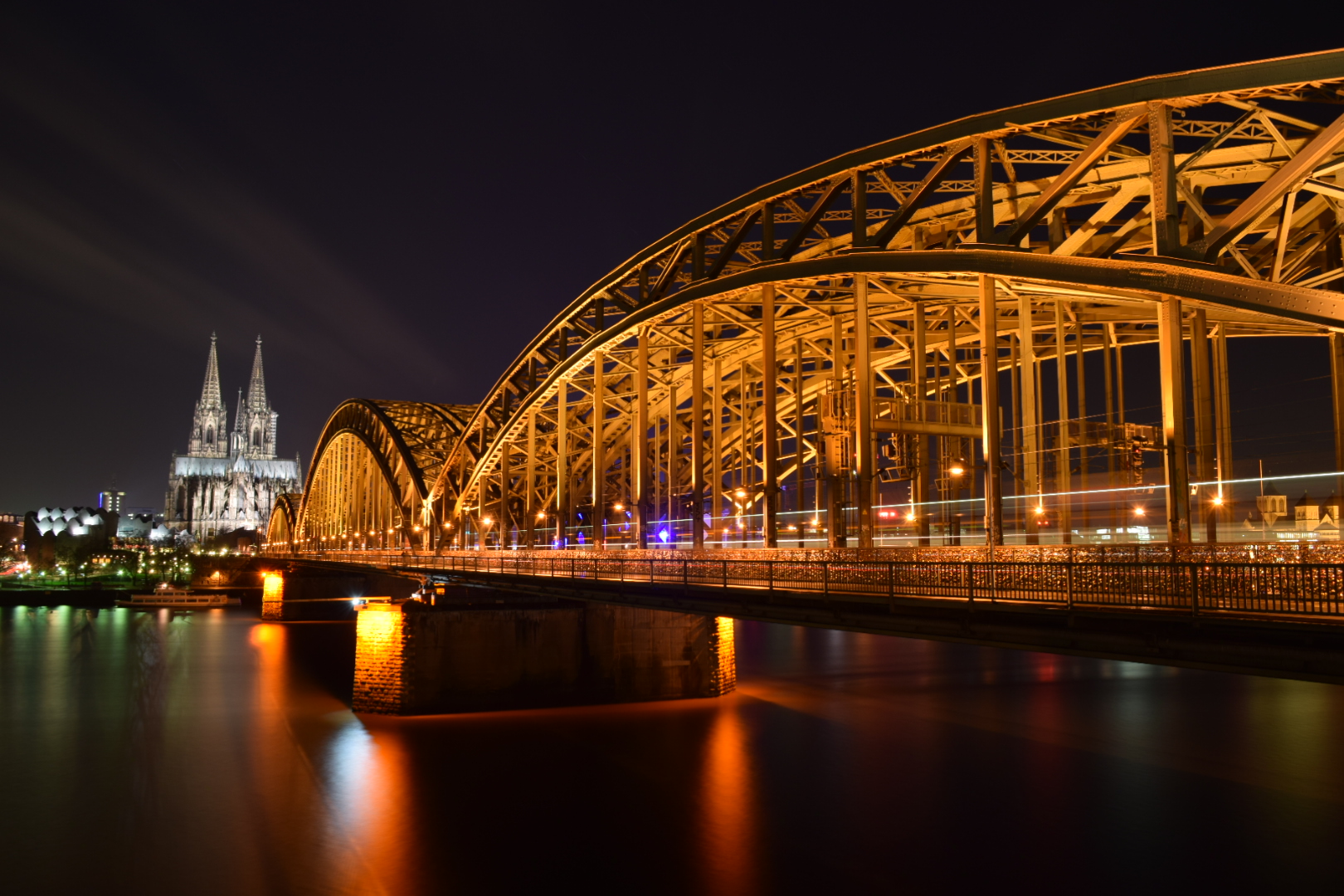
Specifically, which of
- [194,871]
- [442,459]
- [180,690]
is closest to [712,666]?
[194,871]

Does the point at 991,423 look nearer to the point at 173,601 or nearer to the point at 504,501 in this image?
the point at 504,501

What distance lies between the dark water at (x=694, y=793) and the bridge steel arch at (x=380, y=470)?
38.6 meters

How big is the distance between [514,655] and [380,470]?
2210 inches

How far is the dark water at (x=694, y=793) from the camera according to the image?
22.0 meters

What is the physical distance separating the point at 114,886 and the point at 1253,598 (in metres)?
21.5

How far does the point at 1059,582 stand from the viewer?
51.3 feet

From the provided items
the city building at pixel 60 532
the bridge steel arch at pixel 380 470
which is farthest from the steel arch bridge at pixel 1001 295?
the city building at pixel 60 532

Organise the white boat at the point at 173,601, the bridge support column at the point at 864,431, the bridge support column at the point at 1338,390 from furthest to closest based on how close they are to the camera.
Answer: the white boat at the point at 173,601 < the bridge support column at the point at 1338,390 < the bridge support column at the point at 864,431

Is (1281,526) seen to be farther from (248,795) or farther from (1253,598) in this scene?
(248,795)

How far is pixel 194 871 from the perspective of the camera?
22.2 metres

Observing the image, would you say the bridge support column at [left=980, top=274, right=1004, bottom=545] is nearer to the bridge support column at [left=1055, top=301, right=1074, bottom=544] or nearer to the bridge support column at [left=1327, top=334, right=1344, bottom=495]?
the bridge support column at [left=1055, top=301, right=1074, bottom=544]

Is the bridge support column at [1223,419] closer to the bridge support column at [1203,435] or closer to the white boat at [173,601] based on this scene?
the bridge support column at [1203,435]

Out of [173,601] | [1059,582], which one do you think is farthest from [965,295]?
[173,601]

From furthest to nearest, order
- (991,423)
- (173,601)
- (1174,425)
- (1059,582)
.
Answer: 1. (173,601)
2. (991,423)
3. (1174,425)
4. (1059,582)
